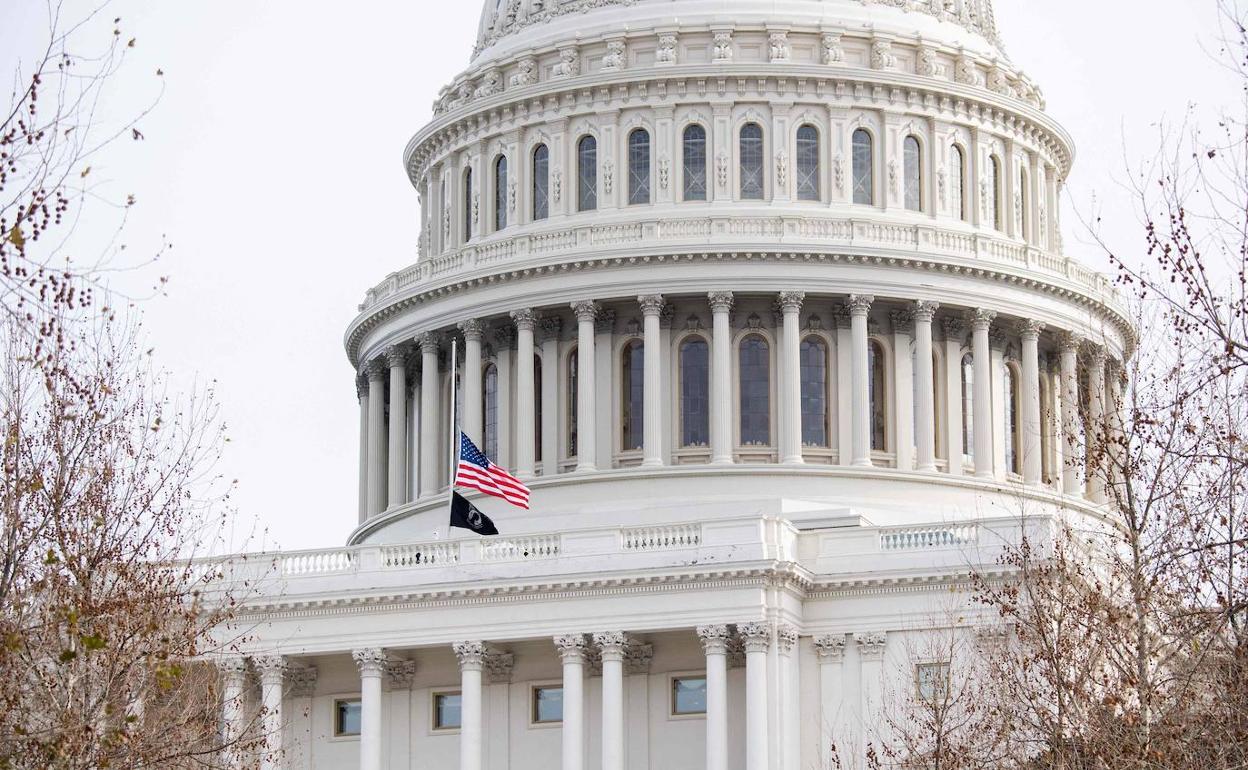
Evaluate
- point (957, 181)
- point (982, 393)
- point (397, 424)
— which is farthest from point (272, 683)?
point (957, 181)

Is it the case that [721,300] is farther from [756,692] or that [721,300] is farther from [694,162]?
[756,692]

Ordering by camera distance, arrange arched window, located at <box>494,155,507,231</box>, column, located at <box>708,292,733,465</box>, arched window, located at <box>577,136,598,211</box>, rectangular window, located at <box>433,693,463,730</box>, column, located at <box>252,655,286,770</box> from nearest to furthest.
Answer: column, located at <box>252,655,286,770</box>
rectangular window, located at <box>433,693,463,730</box>
column, located at <box>708,292,733,465</box>
arched window, located at <box>577,136,598,211</box>
arched window, located at <box>494,155,507,231</box>

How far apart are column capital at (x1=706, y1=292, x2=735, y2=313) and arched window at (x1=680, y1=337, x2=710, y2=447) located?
1952 millimetres

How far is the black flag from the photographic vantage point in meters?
75.2

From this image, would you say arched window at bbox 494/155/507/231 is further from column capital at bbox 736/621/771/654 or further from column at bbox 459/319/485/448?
column capital at bbox 736/621/771/654

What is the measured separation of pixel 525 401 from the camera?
280 ft

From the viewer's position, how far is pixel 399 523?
8794cm

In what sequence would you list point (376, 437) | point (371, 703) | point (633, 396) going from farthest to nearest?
point (376, 437) → point (633, 396) → point (371, 703)

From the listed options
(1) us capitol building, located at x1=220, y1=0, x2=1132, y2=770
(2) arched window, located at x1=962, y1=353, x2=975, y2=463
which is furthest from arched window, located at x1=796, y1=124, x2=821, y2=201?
(2) arched window, located at x1=962, y1=353, x2=975, y2=463

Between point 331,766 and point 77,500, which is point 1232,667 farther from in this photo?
point 331,766

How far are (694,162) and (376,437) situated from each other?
1380 centimetres

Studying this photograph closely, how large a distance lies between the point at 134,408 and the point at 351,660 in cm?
2671

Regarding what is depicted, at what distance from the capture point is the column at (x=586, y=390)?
275 ft

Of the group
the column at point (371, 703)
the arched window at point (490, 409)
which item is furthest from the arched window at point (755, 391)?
the column at point (371, 703)
